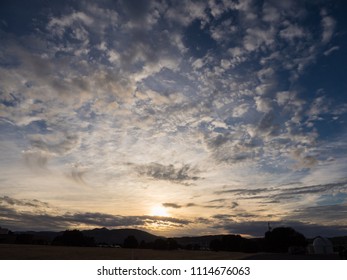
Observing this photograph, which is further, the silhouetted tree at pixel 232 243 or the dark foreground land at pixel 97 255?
the silhouetted tree at pixel 232 243

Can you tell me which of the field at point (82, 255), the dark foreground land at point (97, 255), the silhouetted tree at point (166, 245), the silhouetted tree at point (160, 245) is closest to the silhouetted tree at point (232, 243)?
the silhouetted tree at point (166, 245)

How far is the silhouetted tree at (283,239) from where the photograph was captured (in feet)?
321

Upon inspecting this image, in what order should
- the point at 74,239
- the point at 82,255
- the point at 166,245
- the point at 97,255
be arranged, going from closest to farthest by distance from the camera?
the point at 97,255 < the point at 82,255 < the point at 166,245 < the point at 74,239

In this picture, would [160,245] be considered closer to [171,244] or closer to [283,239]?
[171,244]

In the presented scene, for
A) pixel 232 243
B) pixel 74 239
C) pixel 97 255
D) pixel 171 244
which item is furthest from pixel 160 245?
Result: pixel 74 239

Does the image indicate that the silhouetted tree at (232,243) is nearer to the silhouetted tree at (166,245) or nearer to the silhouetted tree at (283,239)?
the silhouetted tree at (283,239)

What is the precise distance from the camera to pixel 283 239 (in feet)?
329

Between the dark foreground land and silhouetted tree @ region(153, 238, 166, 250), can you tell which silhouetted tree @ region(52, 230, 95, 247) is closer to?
silhouetted tree @ region(153, 238, 166, 250)

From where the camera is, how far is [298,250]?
7550 cm

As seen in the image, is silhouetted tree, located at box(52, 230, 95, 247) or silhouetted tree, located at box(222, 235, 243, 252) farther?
silhouetted tree, located at box(52, 230, 95, 247)

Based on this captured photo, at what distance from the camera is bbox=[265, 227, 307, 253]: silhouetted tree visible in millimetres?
97875

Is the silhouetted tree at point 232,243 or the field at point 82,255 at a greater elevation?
the silhouetted tree at point 232,243

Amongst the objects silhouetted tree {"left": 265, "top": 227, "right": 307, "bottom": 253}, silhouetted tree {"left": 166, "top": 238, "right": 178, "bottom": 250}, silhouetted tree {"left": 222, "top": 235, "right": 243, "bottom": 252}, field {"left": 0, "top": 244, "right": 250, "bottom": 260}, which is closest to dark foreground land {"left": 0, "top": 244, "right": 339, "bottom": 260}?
field {"left": 0, "top": 244, "right": 250, "bottom": 260}
